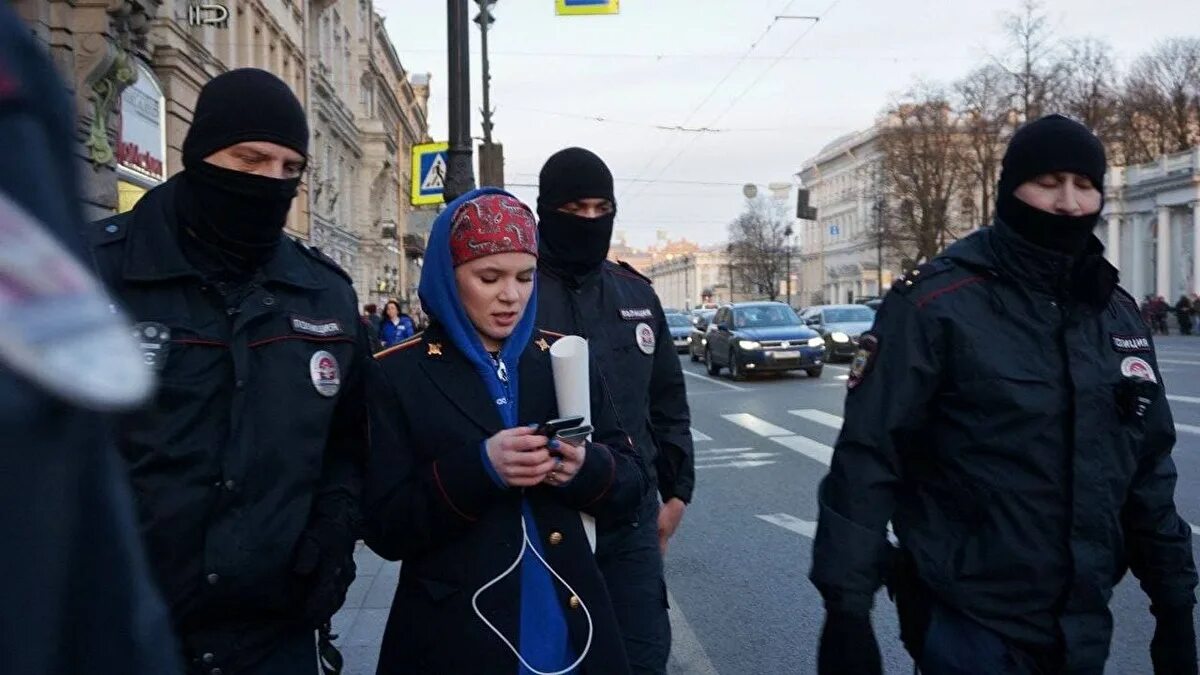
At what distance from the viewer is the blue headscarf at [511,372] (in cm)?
250

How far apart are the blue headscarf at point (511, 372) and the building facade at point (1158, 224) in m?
58.2

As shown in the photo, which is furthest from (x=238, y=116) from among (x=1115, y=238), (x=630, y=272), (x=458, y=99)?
(x=1115, y=238)

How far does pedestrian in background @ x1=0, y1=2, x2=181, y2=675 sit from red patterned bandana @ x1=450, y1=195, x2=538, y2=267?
2.03 meters

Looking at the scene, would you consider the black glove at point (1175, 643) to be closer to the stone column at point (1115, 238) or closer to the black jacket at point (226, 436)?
the black jacket at point (226, 436)

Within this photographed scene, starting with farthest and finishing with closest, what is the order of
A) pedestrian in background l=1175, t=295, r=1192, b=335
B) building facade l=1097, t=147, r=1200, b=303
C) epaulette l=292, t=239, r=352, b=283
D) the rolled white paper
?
1. building facade l=1097, t=147, r=1200, b=303
2. pedestrian in background l=1175, t=295, r=1192, b=335
3. epaulette l=292, t=239, r=352, b=283
4. the rolled white paper

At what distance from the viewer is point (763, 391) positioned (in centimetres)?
2039

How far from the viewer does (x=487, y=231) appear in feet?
9.10

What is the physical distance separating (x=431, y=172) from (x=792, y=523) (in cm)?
658

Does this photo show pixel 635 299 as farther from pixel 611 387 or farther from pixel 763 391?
pixel 763 391

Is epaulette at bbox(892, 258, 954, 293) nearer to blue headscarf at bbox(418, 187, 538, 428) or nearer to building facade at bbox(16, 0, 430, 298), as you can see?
blue headscarf at bbox(418, 187, 538, 428)

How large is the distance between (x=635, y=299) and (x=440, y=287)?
1455 millimetres

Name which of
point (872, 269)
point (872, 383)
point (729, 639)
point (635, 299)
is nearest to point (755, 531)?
point (729, 639)

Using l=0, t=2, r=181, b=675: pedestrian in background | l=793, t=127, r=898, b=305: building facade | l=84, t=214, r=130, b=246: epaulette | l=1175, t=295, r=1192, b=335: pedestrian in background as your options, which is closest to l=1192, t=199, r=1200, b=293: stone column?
l=1175, t=295, r=1192, b=335: pedestrian in background

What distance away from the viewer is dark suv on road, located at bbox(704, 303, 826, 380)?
22438 millimetres
